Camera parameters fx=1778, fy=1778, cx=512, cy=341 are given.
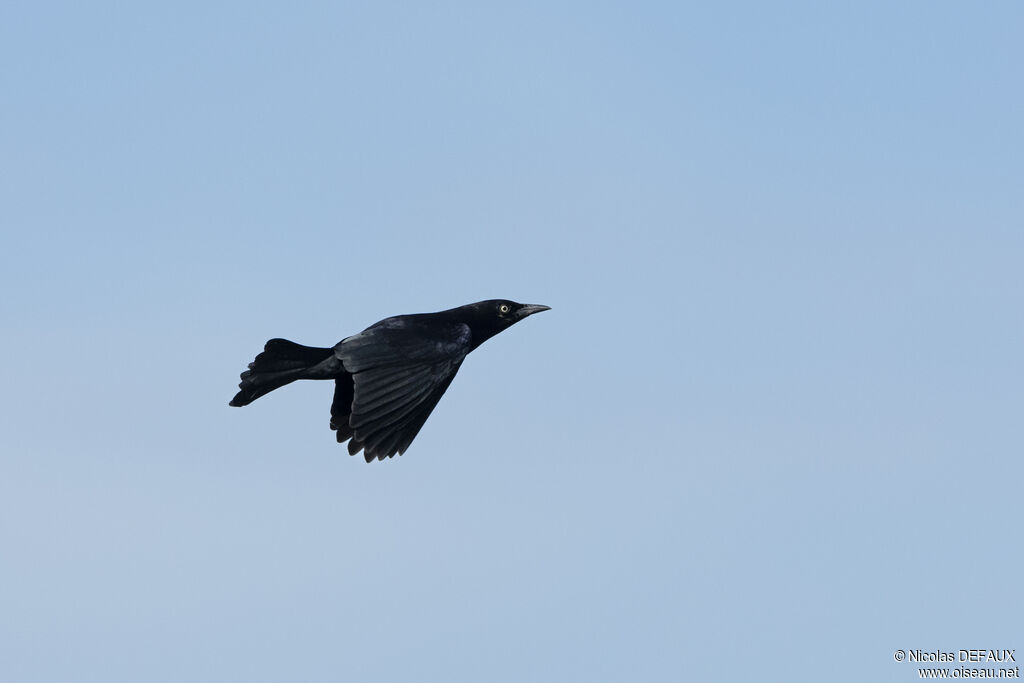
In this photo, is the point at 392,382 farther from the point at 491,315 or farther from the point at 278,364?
the point at 491,315

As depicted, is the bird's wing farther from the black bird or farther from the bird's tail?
the bird's tail

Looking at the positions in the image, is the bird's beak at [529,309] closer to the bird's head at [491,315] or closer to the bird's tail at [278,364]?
the bird's head at [491,315]

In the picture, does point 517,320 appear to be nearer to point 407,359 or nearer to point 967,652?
point 407,359

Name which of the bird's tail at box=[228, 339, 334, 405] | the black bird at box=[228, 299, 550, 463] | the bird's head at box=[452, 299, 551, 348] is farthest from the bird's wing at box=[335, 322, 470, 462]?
the bird's head at box=[452, 299, 551, 348]

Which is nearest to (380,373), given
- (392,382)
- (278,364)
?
(392,382)

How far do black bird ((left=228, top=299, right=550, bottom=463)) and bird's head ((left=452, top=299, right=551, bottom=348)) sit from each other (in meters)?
0.61

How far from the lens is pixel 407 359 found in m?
20.9

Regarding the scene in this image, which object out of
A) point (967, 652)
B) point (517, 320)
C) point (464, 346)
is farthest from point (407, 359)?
point (967, 652)

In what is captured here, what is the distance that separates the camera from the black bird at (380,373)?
20.7 m

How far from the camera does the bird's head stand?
2278cm

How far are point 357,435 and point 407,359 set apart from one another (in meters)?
1.07

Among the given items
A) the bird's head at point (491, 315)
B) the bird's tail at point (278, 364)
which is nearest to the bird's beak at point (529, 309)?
the bird's head at point (491, 315)

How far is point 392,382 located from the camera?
20.8 meters

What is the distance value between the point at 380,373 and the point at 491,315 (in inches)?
105
